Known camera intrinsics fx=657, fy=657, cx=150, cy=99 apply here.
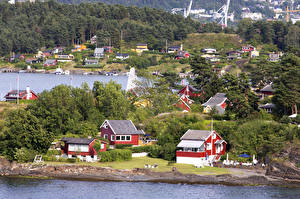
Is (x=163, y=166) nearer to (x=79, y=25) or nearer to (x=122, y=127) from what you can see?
(x=122, y=127)

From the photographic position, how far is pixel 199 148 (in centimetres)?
4344

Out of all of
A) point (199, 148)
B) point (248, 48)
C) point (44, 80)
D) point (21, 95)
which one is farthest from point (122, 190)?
point (248, 48)

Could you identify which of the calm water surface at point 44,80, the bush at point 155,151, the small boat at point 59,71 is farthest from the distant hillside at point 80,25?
the bush at point 155,151

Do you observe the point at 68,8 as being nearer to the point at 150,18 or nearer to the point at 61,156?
the point at 150,18

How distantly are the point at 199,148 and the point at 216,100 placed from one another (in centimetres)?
1546

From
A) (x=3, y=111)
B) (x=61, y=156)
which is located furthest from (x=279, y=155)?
(x=3, y=111)

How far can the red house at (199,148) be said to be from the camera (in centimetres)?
4338

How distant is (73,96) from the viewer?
170ft

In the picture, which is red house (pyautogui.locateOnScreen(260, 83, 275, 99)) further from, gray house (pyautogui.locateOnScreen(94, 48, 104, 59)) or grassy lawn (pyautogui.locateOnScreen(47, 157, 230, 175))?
gray house (pyautogui.locateOnScreen(94, 48, 104, 59))

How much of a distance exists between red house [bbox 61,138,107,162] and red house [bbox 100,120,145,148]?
8.13 feet

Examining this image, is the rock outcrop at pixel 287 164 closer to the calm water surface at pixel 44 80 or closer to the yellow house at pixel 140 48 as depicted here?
the calm water surface at pixel 44 80

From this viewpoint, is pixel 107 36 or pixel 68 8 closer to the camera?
pixel 107 36

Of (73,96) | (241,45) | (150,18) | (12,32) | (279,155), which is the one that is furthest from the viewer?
(150,18)

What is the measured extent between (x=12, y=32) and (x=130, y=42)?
82.4ft
